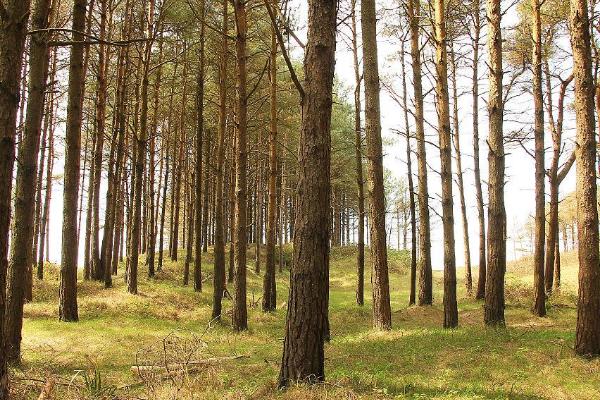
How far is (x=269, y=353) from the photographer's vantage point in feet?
28.2

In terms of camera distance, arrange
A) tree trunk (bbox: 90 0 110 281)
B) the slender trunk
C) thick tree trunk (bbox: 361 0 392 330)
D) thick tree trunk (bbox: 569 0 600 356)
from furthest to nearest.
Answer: tree trunk (bbox: 90 0 110 281) → the slender trunk → thick tree trunk (bbox: 361 0 392 330) → thick tree trunk (bbox: 569 0 600 356)

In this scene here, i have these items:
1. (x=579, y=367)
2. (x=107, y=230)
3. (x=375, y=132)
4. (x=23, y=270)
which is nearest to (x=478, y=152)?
(x=375, y=132)

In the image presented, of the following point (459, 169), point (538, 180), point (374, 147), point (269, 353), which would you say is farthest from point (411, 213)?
point (269, 353)

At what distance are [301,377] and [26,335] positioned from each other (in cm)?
746

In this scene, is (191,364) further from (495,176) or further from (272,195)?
(272,195)

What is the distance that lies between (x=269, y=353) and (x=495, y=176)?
6610 millimetres

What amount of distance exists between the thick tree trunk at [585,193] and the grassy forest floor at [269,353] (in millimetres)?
573

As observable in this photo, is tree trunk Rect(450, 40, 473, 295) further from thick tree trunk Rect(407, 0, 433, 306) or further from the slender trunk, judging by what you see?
the slender trunk

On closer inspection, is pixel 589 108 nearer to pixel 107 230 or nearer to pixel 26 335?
pixel 26 335

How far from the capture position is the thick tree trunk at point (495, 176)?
34.3ft

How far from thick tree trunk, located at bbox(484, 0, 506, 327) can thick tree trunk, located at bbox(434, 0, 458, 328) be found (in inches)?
35.7

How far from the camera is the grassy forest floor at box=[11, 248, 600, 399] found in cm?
520

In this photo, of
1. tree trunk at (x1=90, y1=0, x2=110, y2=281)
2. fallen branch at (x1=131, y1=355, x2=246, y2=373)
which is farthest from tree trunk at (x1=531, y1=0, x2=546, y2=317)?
tree trunk at (x1=90, y1=0, x2=110, y2=281)

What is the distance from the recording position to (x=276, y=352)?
8.74 m
